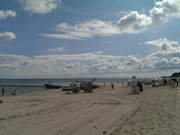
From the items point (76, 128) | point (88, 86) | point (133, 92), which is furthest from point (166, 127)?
point (88, 86)

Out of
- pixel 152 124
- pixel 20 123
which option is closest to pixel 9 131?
pixel 20 123

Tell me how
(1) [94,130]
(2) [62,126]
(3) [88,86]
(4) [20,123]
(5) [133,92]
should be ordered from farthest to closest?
1. (3) [88,86]
2. (5) [133,92]
3. (4) [20,123]
4. (2) [62,126]
5. (1) [94,130]

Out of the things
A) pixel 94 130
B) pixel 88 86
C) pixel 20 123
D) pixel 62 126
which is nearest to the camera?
pixel 94 130

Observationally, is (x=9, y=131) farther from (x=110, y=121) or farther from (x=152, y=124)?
(x=152, y=124)

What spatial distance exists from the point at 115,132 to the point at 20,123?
444cm

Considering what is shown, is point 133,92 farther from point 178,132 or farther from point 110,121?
point 178,132

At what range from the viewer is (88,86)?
44344 mm

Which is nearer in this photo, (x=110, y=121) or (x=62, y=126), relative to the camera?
(x=62, y=126)

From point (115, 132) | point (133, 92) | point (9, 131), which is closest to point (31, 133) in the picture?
point (9, 131)

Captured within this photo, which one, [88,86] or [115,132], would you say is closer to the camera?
[115,132]

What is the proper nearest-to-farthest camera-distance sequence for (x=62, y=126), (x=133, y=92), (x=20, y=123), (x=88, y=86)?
(x=62, y=126)
(x=20, y=123)
(x=133, y=92)
(x=88, y=86)

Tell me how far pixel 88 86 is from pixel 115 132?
111ft

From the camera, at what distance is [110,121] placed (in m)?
13.2

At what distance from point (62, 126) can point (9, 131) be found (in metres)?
2.08
